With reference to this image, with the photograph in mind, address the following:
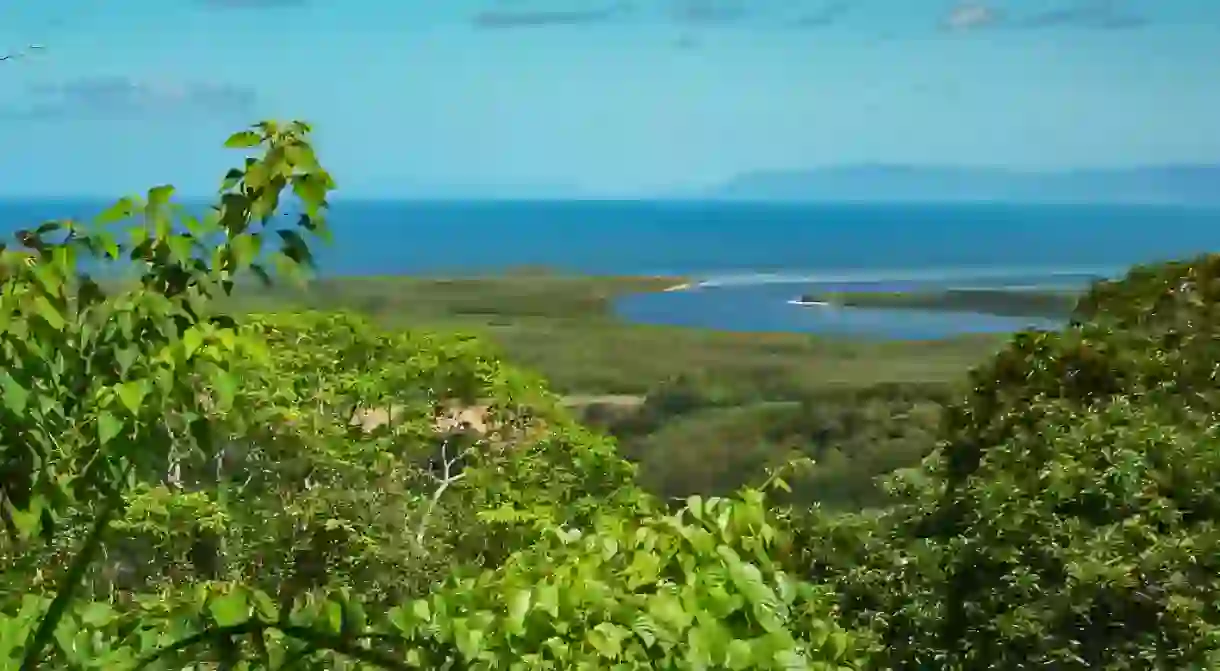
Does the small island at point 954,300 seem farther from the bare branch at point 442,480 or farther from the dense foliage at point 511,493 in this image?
the bare branch at point 442,480

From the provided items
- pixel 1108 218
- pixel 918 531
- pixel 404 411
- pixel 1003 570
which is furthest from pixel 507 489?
pixel 1108 218

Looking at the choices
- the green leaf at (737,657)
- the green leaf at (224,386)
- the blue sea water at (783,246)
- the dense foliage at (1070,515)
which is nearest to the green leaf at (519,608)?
the green leaf at (737,657)

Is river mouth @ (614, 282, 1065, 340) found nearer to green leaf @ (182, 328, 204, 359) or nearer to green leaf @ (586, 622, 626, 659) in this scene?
green leaf @ (586, 622, 626, 659)

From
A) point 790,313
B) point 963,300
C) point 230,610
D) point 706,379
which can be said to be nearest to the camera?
point 230,610

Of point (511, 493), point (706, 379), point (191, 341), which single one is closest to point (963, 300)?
point (706, 379)

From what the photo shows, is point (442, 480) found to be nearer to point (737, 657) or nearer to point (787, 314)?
point (787, 314)

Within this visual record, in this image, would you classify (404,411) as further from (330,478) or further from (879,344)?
(879,344)
